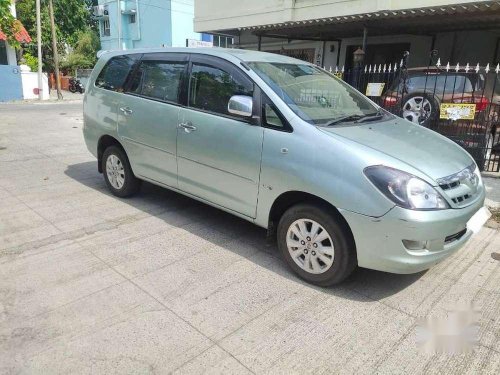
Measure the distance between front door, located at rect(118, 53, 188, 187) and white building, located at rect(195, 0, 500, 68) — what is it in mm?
7164

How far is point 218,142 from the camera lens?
386 cm

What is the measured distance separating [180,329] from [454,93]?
639cm

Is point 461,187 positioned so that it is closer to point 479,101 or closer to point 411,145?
point 411,145

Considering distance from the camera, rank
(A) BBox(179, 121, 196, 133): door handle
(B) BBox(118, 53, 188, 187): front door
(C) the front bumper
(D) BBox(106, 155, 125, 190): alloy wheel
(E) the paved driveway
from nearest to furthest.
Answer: (E) the paved driveway < (C) the front bumper < (A) BBox(179, 121, 196, 133): door handle < (B) BBox(118, 53, 188, 187): front door < (D) BBox(106, 155, 125, 190): alloy wheel

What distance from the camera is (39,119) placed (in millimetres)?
13445

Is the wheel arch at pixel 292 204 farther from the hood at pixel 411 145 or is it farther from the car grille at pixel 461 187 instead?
the car grille at pixel 461 187

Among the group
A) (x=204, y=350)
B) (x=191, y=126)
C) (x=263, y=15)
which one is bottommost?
(x=204, y=350)

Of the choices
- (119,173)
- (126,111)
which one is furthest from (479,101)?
(119,173)

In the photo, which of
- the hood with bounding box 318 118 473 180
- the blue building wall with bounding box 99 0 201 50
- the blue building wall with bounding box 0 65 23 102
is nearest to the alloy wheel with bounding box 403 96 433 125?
the hood with bounding box 318 118 473 180

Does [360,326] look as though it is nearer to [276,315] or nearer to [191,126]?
[276,315]

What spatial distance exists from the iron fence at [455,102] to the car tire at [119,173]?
501 centimetres

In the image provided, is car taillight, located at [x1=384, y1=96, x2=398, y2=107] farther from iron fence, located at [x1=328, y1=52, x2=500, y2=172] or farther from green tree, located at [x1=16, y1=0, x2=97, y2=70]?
green tree, located at [x1=16, y1=0, x2=97, y2=70]

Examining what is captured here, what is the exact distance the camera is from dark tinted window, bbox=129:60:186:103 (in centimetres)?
439

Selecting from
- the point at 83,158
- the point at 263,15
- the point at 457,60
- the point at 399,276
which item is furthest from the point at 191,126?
the point at 457,60
